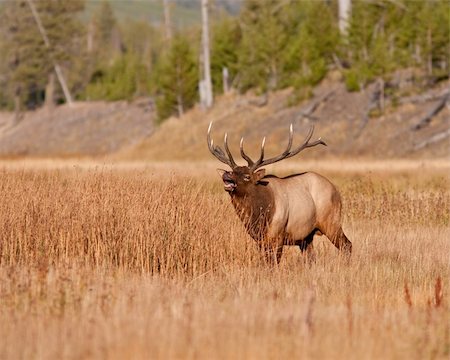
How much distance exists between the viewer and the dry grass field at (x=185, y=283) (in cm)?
577

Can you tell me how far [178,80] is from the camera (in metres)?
49.2

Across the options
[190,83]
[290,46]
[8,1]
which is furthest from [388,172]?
[8,1]

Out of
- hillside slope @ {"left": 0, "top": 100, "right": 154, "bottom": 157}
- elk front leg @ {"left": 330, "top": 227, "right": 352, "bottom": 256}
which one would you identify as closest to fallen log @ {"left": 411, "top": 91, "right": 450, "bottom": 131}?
hillside slope @ {"left": 0, "top": 100, "right": 154, "bottom": 157}

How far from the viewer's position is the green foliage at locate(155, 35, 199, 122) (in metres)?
48.0

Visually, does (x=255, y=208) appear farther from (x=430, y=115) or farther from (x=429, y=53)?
(x=429, y=53)

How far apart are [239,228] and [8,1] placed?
71.2m

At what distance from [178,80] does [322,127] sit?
556 inches

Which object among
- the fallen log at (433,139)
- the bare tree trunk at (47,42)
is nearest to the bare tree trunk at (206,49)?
the fallen log at (433,139)

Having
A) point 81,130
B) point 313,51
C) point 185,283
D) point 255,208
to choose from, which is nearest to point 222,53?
point 313,51

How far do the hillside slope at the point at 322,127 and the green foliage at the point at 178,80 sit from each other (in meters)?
1.44

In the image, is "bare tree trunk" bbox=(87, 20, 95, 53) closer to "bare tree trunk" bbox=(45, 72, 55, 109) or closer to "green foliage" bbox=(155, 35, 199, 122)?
"bare tree trunk" bbox=(45, 72, 55, 109)

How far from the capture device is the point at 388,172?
22594 mm

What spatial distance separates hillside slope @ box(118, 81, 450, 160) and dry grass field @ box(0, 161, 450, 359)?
18836mm

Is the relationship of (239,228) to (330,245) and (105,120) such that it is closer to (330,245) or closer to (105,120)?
(330,245)
